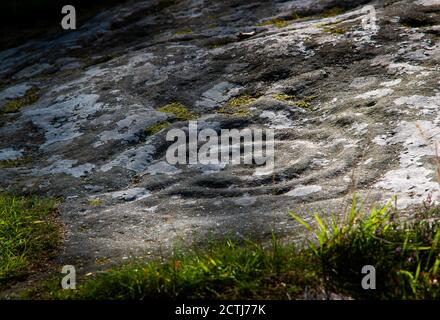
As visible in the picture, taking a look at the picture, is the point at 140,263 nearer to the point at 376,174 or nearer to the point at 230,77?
the point at 376,174

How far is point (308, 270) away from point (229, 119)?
2.79 meters

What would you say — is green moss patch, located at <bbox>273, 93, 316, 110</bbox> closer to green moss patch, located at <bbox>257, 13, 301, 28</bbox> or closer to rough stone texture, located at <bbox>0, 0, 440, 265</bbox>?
rough stone texture, located at <bbox>0, 0, 440, 265</bbox>

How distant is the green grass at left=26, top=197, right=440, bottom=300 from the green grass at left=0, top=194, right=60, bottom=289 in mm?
701

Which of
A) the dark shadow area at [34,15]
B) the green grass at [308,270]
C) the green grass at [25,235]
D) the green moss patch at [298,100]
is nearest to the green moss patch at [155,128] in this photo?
the green moss patch at [298,100]

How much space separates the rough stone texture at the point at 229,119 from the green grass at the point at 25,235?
16cm

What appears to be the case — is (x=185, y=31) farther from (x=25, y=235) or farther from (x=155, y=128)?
(x=25, y=235)

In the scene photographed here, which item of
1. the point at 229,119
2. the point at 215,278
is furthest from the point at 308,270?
the point at 229,119

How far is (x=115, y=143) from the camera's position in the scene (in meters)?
6.00

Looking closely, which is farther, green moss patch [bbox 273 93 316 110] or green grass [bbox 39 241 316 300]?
green moss patch [bbox 273 93 316 110]

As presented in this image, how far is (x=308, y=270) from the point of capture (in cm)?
341

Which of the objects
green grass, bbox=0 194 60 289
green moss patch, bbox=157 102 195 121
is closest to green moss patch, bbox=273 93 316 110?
green moss patch, bbox=157 102 195 121

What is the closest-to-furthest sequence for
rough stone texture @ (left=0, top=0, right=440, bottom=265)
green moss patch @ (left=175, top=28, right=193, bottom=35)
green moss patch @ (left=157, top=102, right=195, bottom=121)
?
rough stone texture @ (left=0, top=0, right=440, bottom=265), green moss patch @ (left=157, top=102, right=195, bottom=121), green moss patch @ (left=175, top=28, right=193, bottom=35)

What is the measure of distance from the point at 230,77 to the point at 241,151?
1.68 metres

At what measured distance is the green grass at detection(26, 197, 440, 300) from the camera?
3262 mm
